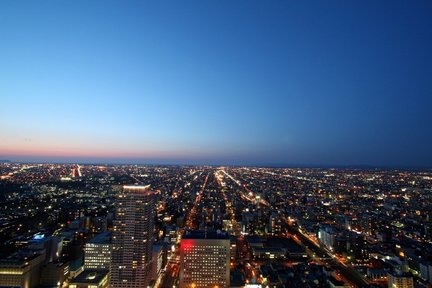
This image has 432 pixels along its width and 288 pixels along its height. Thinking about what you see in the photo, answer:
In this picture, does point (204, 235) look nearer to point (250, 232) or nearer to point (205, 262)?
point (205, 262)

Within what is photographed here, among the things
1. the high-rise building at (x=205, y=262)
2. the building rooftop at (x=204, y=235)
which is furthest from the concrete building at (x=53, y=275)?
the building rooftop at (x=204, y=235)

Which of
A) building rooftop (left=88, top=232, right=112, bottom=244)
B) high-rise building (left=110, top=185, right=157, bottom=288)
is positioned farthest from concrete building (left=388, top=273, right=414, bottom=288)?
building rooftop (left=88, top=232, right=112, bottom=244)

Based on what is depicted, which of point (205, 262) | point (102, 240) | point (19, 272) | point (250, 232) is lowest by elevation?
point (250, 232)

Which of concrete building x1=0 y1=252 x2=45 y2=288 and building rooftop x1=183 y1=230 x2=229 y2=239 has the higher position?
building rooftop x1=183 y1=230 x2=229 y2=239

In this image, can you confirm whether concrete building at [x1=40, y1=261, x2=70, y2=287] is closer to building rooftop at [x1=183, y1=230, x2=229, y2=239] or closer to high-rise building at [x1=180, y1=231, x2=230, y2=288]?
high-rise building at [x1=180, y1=231, x2=230, y2=288]

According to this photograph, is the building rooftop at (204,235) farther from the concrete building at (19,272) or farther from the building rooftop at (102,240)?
the concrete building at (19,272)

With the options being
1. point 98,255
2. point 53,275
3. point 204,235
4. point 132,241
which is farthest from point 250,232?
point 53,275
